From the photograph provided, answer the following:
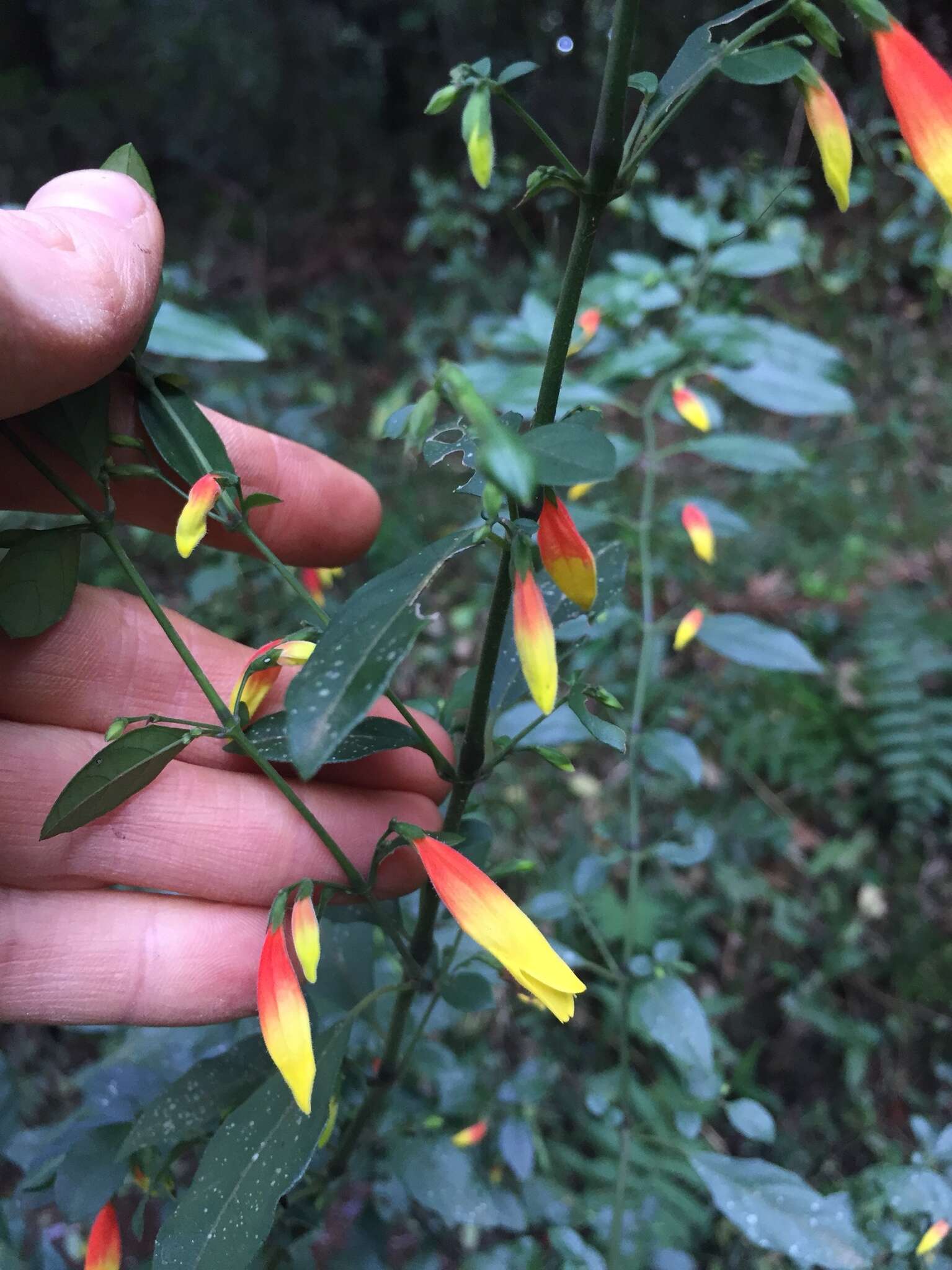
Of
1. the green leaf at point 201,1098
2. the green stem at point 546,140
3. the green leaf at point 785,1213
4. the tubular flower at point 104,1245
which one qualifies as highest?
the green stem at point 546,140

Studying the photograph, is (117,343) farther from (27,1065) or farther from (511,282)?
(511,282)

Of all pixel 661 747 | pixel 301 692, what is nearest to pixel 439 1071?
pixel 661 747

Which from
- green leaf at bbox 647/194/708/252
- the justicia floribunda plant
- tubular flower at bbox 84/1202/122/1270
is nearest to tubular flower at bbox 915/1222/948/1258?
the justicia floribunda plant

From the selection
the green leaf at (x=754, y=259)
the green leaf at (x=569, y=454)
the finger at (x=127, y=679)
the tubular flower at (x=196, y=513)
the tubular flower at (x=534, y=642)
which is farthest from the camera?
the green leaf at (x=754, y=259)

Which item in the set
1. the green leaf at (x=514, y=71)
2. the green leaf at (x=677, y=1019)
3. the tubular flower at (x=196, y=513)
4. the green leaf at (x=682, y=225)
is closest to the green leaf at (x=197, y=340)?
the tubular flower at (x=196, y=513)

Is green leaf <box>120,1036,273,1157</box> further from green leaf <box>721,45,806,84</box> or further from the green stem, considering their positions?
green leaf <box>721,45,806,84</box>

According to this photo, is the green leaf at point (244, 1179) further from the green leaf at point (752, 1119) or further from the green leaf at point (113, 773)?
the green leaf at point (752, 1119)

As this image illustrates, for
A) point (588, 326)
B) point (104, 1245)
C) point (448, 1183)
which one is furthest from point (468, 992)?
point (588, 326)
